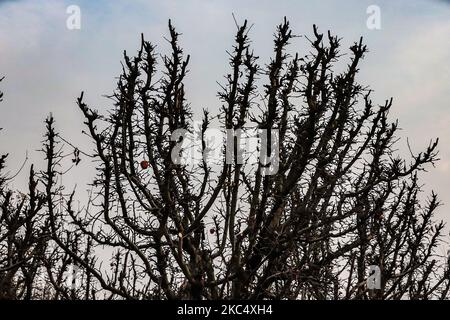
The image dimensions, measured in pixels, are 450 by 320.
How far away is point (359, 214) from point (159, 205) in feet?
10.3

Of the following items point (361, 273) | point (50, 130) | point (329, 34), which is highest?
point (329, 34)

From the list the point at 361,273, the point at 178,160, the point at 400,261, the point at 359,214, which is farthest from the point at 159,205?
the point at 400,261

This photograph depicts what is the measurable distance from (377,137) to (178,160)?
10.2ft

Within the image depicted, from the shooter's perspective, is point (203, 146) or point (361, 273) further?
point (361, 273)

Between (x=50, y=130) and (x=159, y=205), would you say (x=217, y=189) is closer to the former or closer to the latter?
(x=159, y=205)

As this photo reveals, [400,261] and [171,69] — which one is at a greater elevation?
[171,69]

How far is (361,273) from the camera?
35.5 feet

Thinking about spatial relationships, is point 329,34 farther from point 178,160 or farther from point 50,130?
point 50,130

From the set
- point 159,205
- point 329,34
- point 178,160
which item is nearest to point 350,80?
point 329,34

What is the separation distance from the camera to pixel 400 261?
1105 cm
